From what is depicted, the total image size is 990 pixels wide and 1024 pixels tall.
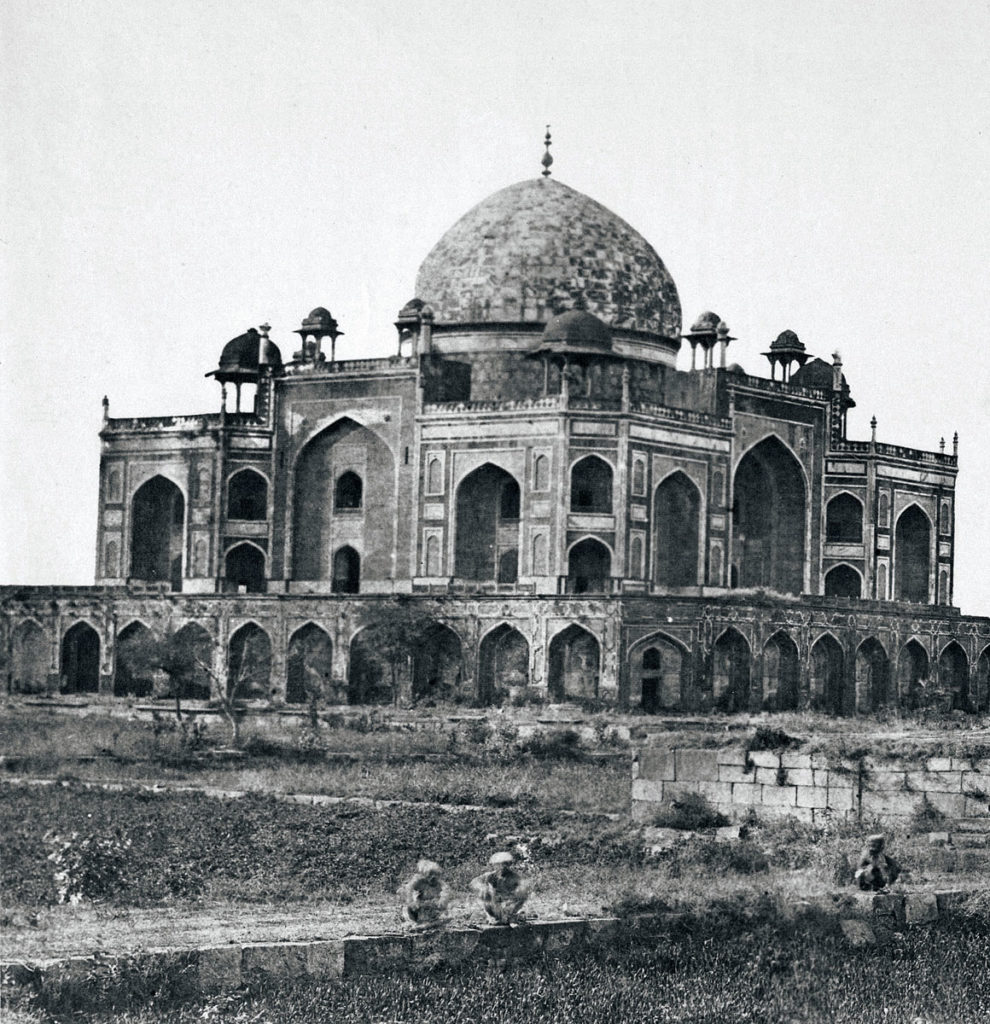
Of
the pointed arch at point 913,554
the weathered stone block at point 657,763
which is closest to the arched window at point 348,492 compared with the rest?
the pointed arch at point 913,554

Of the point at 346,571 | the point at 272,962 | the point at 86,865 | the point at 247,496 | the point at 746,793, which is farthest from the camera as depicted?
the point at 247,496

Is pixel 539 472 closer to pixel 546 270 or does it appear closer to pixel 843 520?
pixel 546 270

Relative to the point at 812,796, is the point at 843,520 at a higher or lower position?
higher

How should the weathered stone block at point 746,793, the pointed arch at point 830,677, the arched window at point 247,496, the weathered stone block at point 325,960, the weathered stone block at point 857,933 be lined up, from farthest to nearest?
the arched window at point 247,496
the pointed arch at point 830,677
the weathered stone block at point 746,793
the weathered stone block at point 857,933
the weathered stone block at point 325,960

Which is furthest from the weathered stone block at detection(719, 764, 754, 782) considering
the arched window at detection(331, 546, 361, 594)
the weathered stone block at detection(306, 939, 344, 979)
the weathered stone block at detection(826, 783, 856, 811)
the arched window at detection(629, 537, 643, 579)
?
the arched window at detection(331, 546, 361, 594)

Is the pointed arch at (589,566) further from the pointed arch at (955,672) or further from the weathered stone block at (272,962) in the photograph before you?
the weathered stone block at (272,962)

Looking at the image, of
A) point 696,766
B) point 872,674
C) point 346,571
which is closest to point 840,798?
point 696,766
